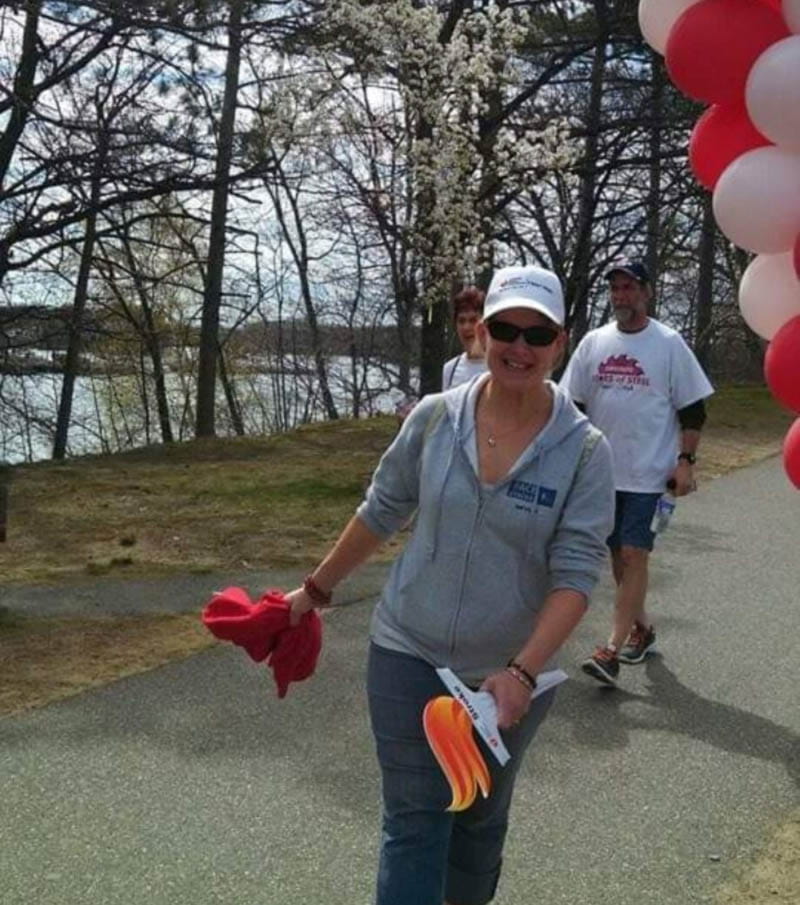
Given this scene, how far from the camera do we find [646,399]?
198 inches

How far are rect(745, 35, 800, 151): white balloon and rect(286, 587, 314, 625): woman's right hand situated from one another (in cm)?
150

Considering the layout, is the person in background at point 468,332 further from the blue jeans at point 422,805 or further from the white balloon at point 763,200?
the blue jeans at point 422,805

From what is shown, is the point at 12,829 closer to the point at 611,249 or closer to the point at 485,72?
the point at 485,72

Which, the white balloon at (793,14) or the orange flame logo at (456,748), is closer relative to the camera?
the orange flame logo at (456,748)

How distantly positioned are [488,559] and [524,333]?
1.65 feet

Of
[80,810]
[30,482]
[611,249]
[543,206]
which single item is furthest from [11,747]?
[611,249]

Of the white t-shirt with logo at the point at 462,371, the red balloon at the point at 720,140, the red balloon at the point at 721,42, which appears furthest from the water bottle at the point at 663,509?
the red balloon at the point at 721,42

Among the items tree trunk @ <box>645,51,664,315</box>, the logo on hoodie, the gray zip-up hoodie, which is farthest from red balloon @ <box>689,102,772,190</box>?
tree trunk @ <box>645,51,664,315</box>

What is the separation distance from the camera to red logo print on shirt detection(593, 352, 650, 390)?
16.5ft

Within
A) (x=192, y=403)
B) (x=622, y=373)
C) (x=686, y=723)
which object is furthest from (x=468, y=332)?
(x=192, y=403)

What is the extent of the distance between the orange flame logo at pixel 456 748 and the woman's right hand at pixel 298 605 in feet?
1.87

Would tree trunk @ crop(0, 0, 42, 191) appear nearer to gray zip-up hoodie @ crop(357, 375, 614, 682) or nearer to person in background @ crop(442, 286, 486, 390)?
person in background @ crop(442, 286, 486, 390)

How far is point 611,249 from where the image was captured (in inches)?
845

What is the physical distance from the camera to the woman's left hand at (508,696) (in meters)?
2.37
